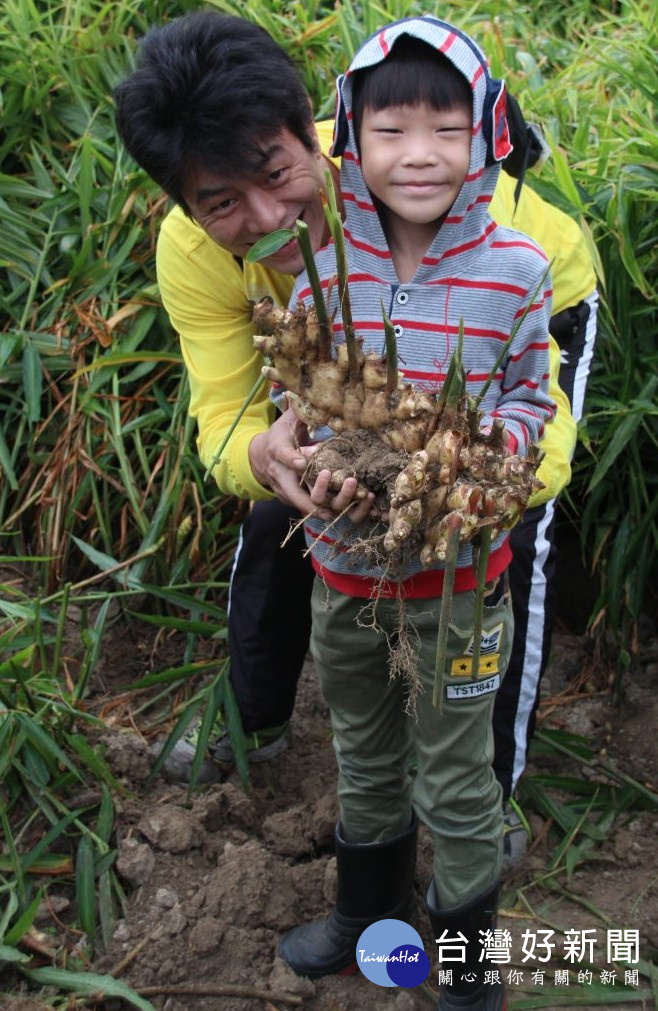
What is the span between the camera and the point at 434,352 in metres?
1.47

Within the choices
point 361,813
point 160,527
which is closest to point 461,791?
point 361,813

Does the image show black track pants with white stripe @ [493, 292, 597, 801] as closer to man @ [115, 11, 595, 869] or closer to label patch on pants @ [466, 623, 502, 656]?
man @ [115, 11, 595, 869]

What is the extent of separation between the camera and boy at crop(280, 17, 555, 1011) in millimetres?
1396

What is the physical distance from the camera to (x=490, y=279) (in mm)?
1450

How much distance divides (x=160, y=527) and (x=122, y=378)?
0.39 metres

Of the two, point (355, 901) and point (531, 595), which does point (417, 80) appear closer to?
point (531, 595)

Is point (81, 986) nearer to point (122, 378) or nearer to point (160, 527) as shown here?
point (160, 527)

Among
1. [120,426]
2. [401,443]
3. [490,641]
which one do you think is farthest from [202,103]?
[120,426]

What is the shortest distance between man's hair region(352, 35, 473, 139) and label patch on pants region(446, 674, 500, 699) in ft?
2.53

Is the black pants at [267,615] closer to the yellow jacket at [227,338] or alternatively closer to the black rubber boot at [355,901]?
the yellow jacket at [227,338]

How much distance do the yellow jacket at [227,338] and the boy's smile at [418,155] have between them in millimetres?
348

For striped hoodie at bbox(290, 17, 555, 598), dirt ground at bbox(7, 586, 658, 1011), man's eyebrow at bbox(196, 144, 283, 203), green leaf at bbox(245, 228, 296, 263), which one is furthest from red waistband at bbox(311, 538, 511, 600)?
dirt ground at bbox(7, 586, 658, 1011)

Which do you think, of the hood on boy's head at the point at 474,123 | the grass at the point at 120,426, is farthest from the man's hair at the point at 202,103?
the grass at the point at 120,426

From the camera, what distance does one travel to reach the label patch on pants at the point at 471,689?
154 cm
